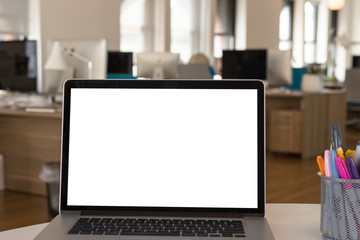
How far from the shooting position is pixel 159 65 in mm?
4605

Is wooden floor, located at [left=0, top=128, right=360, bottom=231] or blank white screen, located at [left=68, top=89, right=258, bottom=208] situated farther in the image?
wooden floor, located at [left=0, top=128, right=360, bottom=231]

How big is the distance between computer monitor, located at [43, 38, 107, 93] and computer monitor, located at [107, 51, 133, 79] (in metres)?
1.55

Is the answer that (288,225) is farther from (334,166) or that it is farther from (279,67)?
(279,67)

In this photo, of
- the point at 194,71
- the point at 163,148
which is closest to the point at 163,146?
the point at 163,148

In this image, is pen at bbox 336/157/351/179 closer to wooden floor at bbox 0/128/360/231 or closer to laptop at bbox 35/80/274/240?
laptop at bbox 35/80/274/240

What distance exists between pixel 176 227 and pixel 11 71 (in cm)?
367

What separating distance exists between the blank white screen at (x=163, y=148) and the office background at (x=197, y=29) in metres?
2.46

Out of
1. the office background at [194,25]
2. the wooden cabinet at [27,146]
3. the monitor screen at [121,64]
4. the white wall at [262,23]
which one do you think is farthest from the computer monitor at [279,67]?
the white wall at [262,23]

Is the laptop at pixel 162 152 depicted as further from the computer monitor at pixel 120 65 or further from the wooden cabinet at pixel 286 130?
the wooden cabinet at pixel 286 130

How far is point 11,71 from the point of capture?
4.34m

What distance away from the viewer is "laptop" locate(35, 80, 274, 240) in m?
1.05

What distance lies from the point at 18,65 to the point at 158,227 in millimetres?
3622

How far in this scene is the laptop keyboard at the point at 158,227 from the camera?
3.15 feet

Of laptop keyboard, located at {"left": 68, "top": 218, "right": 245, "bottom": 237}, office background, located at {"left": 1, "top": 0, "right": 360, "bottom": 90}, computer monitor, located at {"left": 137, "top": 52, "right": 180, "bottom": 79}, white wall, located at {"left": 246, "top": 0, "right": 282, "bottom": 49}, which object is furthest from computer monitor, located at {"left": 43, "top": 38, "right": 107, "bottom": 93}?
white wall, located at {"left": 246, "top": 0, "right": 282, "bottom": 49}
